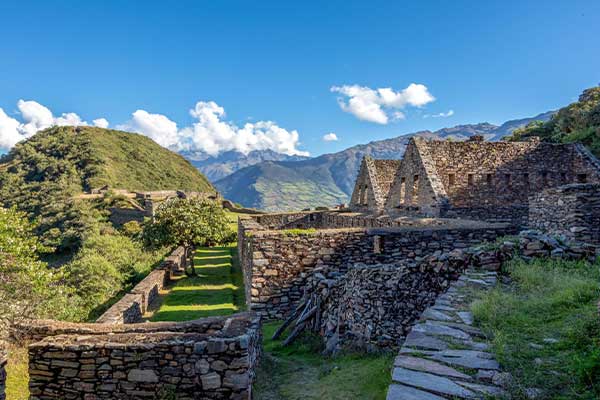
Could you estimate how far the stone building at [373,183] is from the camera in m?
19.8

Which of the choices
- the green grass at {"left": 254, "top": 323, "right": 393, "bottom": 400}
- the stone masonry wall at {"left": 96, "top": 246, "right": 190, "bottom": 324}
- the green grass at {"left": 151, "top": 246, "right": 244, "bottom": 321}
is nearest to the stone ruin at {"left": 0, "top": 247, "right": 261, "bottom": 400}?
the green grass at {"left": 254, "top": 323, "right": 393, "bottom": 400}

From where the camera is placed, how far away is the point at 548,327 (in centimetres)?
363

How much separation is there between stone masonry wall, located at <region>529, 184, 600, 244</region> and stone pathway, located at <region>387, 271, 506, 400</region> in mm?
5820

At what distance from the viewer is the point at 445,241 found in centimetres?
1002

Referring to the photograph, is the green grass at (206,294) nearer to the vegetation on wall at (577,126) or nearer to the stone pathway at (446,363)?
the stone pathway at (446,363)

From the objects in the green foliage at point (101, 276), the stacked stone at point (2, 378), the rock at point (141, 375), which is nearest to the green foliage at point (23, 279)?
the green foliage at point (101, 276)

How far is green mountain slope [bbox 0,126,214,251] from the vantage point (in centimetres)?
4962

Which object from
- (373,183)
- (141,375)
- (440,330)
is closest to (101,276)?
(141,375)

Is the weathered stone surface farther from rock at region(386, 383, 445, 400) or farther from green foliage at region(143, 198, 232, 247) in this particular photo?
green foliage at region(143, 198, 232, 247)

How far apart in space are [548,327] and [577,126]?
27.5m

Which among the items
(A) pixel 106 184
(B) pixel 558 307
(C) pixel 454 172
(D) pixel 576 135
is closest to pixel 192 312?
(B) pixel 558 307

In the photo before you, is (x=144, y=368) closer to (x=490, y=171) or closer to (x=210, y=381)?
(x=210, y=381)

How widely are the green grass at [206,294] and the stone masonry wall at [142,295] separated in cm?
51

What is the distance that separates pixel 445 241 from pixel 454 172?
693 centimetres
